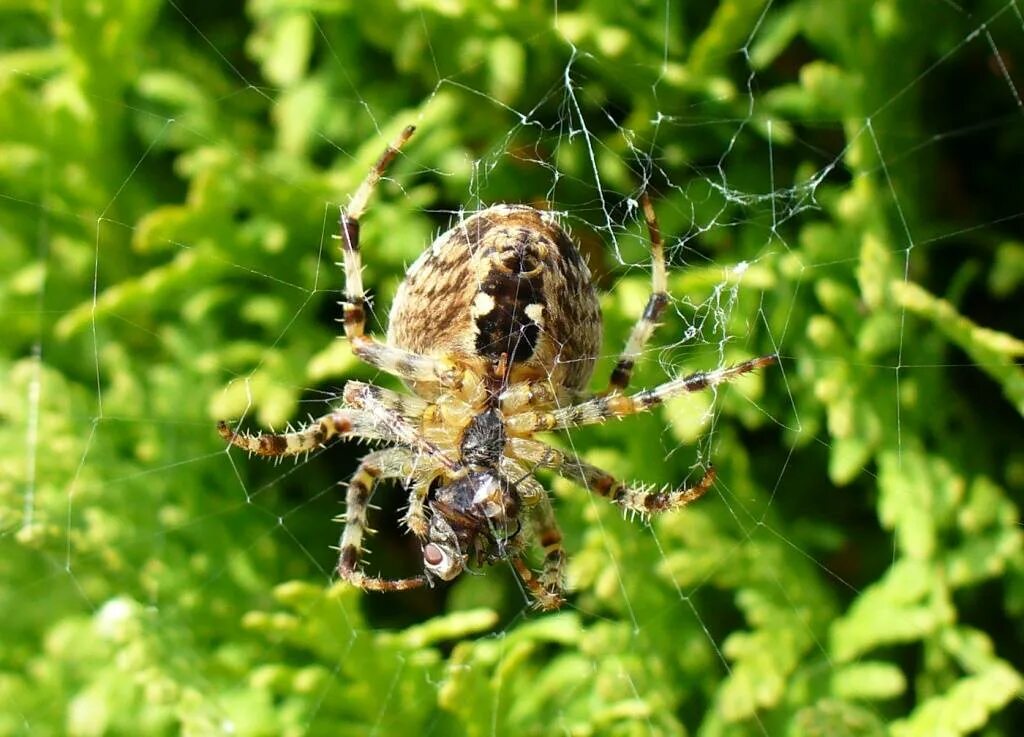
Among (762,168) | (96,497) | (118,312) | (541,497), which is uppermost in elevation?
(762,168)

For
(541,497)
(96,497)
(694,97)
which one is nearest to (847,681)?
(541,497)

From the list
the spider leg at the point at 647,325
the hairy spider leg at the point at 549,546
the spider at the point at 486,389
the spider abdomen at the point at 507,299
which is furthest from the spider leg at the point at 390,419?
the spider leg at the point at 647,325

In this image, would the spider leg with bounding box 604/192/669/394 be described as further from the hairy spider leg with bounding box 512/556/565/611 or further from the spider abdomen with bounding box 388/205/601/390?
the hairy spider leg with bounding box 512/556/565/611

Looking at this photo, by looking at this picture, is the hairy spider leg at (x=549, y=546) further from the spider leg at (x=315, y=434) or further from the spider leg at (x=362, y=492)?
the spider leg at (x=315, y=434)

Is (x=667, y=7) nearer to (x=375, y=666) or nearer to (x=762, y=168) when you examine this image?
(x=762, y=168)

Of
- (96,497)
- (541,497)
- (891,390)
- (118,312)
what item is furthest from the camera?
(118,312)

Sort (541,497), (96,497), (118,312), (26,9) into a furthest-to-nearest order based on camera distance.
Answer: (26,9) < (118,312) < (96,497) < (541,497)

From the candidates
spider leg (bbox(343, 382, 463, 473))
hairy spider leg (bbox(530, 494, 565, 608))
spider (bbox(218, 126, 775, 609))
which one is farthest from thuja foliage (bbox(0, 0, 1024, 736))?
spider leg (bbox(343, 382, 463, 473))
